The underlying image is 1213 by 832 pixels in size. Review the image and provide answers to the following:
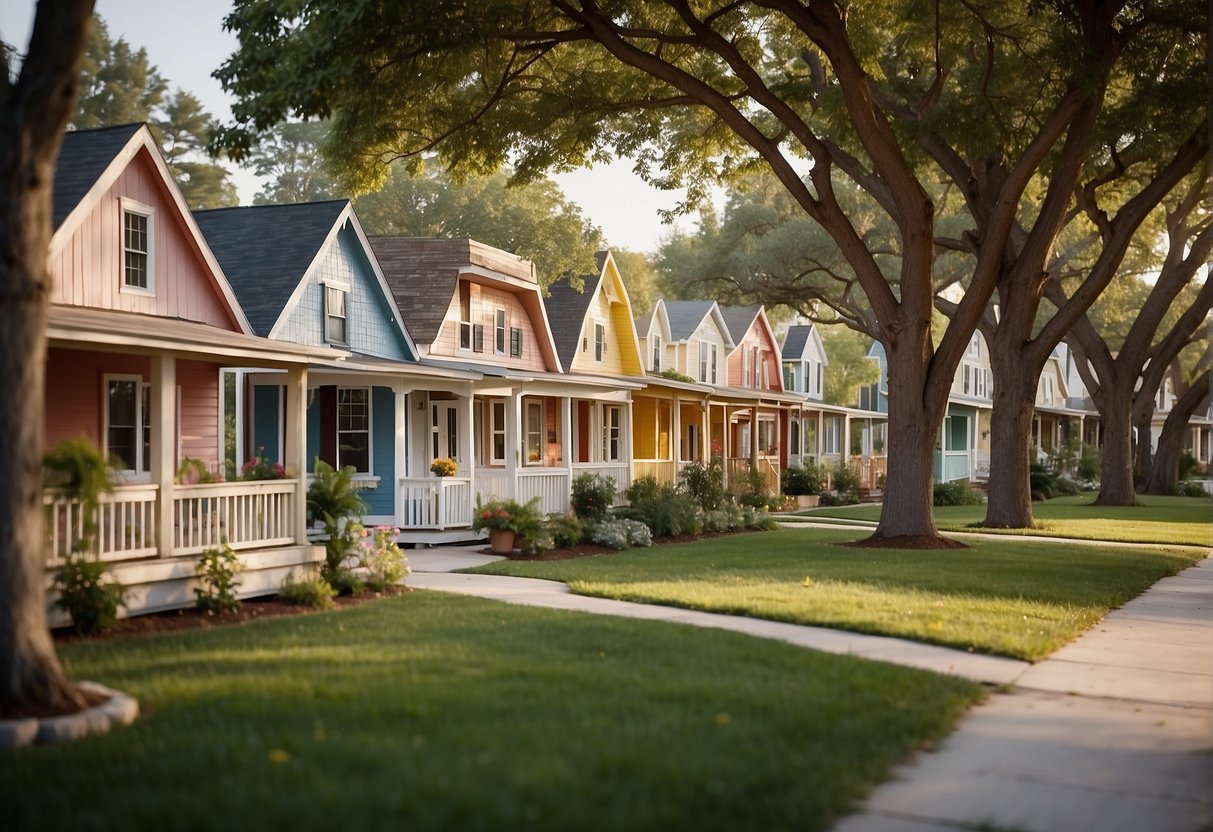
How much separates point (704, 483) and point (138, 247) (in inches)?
609

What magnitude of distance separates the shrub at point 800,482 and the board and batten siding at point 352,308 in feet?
59.6

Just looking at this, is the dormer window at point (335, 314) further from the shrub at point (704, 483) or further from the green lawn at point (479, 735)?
the green lawn at point (479, 735)

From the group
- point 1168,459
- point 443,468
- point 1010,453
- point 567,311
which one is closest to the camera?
point 443,468

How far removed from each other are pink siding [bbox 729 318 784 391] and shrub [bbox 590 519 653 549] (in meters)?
27.0

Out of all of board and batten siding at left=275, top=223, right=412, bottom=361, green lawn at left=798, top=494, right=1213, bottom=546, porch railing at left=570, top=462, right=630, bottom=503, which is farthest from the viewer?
porch railing at left=570, top=462, right=630, bottom=503

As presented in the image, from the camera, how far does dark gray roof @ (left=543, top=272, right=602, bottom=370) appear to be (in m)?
34.5

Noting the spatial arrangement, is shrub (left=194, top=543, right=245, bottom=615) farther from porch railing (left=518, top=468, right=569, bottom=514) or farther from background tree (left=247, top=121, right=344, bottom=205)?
background tree (left=247, top=121, right=344, bottom=205)

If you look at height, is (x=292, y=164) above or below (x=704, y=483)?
above

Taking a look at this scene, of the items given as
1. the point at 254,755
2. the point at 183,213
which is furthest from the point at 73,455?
the point at 183,213

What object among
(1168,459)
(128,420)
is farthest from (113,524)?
(1168,459)

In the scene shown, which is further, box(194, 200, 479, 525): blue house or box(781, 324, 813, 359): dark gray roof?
box(781, 324, 813, 359): dark gray roof

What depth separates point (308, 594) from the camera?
1266 cm

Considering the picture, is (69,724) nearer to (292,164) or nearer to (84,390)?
(84,390)

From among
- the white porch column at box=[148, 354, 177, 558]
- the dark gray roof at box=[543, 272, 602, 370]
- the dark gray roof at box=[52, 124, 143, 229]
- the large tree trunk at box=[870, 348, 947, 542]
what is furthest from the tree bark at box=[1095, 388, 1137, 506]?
the white porch column at box=[148, 354, 177, 558]
